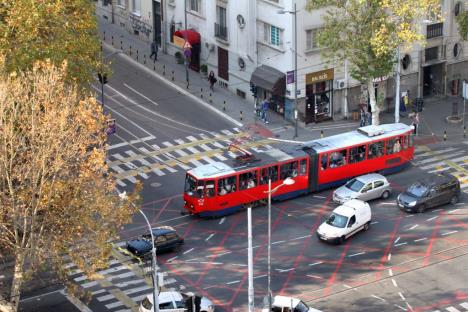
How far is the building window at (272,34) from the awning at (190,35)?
1119 centimetres

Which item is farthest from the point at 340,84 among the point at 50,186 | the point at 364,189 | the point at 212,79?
the point at 50,186

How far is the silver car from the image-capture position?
69062 millimetres

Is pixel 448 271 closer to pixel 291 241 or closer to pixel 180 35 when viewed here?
pixel 291 241

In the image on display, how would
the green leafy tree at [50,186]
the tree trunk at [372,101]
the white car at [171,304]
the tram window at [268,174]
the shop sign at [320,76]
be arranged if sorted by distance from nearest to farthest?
the green leafy tree at [50,186], the white car at [171,304], the tram window at [268,174], the tree trunk at [372,101], the shop sign at [320,76]

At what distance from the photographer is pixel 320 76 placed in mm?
84000

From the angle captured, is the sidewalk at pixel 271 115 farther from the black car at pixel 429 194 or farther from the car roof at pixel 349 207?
the car roof at pixel 349 207

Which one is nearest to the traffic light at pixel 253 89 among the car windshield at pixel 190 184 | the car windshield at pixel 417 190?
the car windshield at pixel 190 184

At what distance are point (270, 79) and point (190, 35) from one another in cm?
1402

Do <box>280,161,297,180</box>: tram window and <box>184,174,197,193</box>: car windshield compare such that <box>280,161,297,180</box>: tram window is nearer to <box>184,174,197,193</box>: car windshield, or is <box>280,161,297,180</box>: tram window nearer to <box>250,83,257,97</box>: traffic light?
<box>184,174,197,193</box>: car windshield

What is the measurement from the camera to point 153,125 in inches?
3310

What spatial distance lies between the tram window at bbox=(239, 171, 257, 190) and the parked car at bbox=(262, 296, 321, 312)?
14.7 m

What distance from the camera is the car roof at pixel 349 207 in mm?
64438

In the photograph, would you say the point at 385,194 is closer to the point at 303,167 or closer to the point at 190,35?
the point at 303,167

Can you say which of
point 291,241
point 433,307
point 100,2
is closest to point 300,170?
point 291,241
